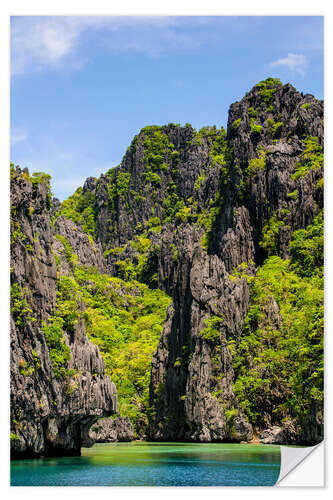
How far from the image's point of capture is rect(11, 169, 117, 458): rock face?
19.2 metres

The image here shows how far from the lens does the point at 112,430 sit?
1821 inches

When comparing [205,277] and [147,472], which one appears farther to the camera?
[205,277]

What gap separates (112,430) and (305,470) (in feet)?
110

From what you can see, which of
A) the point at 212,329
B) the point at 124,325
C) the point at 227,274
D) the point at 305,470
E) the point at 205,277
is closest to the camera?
the point at 305,470

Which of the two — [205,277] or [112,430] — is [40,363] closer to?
[205,277]

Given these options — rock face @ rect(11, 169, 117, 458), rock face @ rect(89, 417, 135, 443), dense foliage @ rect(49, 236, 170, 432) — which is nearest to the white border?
rock face @ rect(11, 169, 117, 458)

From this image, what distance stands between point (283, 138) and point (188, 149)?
24.6 meters

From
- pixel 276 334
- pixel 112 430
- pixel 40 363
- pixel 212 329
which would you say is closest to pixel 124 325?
pixel 112 430

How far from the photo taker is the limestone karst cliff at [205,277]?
23484 mm

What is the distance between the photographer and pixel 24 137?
695 inches

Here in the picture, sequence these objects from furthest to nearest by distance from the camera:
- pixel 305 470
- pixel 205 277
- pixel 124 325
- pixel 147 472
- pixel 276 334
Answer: pixel 124 325, pixel 205 277, pixel 276 334, pixel 147 472, pixel 305 470

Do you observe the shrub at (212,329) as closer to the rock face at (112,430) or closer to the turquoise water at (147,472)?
the rock face at (112,430)
